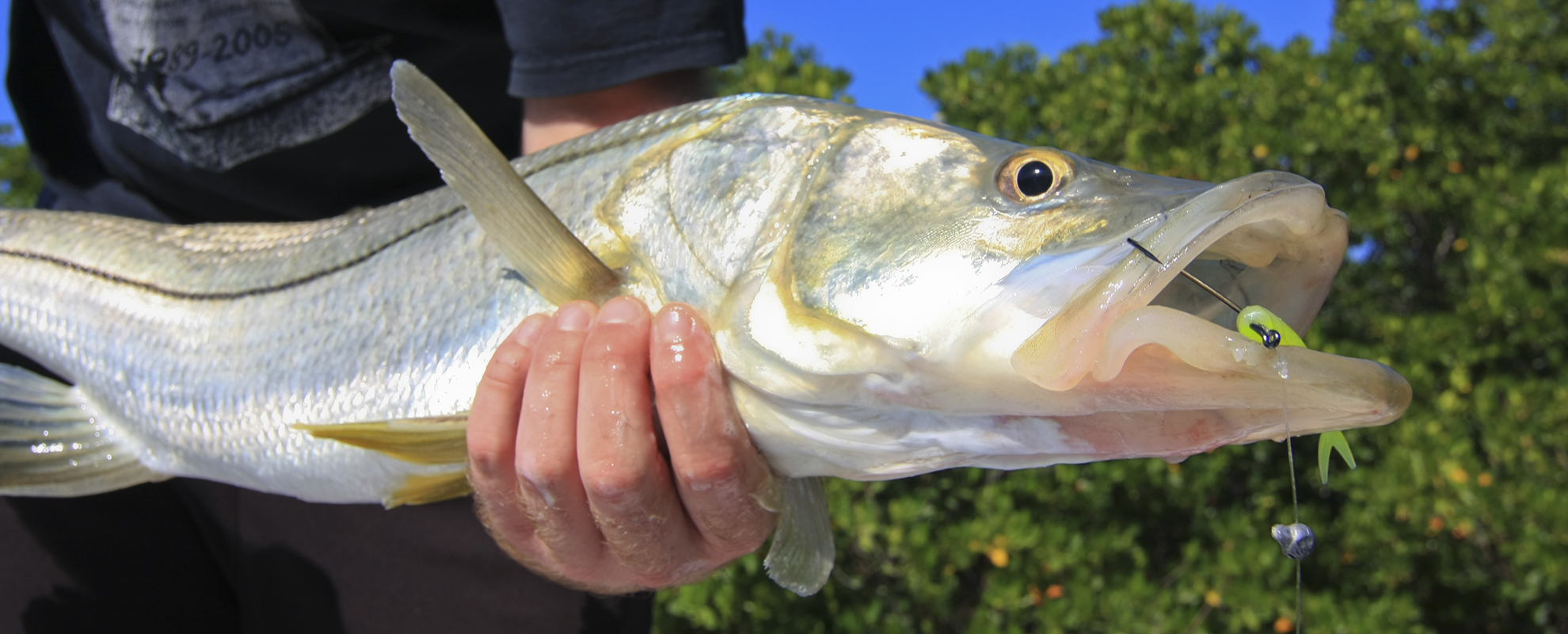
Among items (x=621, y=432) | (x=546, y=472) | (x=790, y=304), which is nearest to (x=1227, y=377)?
(x=790, y=304)

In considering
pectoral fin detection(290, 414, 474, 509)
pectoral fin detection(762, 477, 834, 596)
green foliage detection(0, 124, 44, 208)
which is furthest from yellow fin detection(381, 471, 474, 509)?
green foliage detection(0, 124, 44, 208)

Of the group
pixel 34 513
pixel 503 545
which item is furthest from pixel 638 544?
pixel 34 513

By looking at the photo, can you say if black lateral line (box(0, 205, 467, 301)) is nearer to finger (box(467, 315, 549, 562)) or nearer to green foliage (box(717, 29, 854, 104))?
finger (box(467, 315, 549, 562))

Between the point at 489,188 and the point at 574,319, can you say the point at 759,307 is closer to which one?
the point at 574,319

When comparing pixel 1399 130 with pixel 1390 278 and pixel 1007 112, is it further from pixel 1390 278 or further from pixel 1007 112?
pixel 1007 112

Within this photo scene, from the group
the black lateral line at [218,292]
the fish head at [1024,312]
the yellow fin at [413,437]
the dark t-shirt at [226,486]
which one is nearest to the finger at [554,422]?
the yellow fin at [413,437]

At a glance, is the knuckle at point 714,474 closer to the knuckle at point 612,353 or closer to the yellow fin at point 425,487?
the knuckle at point 612,353
